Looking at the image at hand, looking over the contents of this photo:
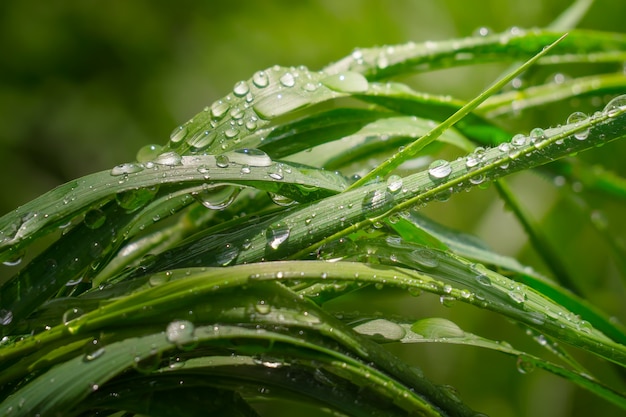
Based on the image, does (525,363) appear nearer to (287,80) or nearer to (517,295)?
(517,295)

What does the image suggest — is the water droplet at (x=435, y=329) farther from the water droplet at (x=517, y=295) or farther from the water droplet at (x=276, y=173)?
the water droplet at (x=276, y=173)

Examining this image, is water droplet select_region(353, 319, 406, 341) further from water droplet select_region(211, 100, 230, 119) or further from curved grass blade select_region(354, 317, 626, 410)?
water droplet select_region(211, 100, 230, 119)

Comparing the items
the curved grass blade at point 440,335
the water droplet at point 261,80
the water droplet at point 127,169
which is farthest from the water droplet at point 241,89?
the curved grass blade at point 440,335

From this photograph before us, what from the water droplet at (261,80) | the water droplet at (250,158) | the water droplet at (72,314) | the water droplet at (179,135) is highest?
the water droplet at (261,80)

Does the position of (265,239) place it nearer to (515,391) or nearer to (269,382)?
(269,382)

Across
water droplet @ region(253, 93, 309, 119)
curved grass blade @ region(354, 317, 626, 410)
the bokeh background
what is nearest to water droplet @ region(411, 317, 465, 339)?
curved grass blade @ region(354, 317, 626, 410)

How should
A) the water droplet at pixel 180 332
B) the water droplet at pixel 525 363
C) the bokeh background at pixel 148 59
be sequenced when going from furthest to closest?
the bokeh background at pixel 148 59 < the water droplet at pixel 525 363 < the water droplet at pixel 180 332

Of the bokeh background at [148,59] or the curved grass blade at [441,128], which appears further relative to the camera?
the bokeh background at [148,59]

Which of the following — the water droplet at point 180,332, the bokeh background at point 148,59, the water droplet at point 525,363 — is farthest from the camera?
the bokeh background at point 148,59
